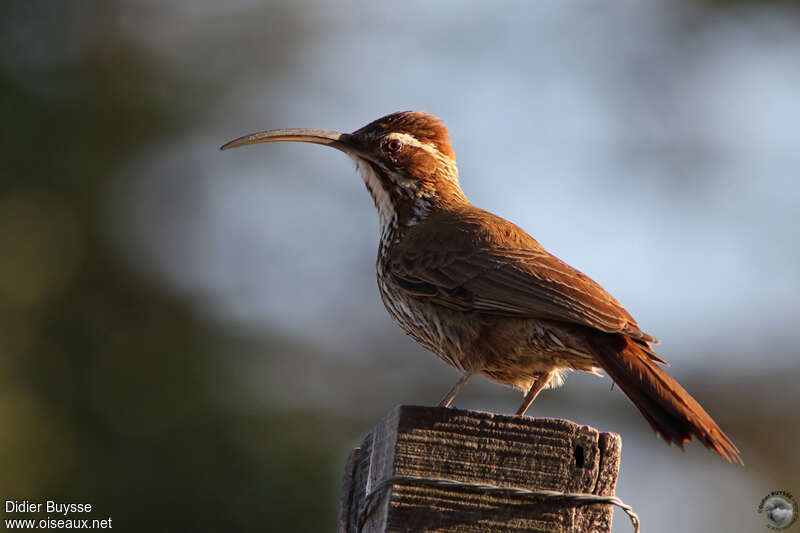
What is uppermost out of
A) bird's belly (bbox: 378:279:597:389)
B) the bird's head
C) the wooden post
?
the bird's head

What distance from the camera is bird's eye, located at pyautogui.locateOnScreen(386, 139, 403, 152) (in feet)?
18.1

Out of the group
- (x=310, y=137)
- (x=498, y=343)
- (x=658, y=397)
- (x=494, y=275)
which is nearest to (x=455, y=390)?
(x=498, y=343)

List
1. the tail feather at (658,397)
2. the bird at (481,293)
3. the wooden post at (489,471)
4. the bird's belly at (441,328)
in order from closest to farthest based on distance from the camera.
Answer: the wooden post at (489,471) < the tail feather at (658,397) < the bird at (481,293) < the bird's belly at (441,328)

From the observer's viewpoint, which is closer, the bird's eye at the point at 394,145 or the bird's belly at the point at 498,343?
the bird's belly at the point at 498,343

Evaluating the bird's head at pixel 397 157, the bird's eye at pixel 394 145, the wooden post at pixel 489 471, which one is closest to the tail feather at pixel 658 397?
the wooden post at pixel 489 471

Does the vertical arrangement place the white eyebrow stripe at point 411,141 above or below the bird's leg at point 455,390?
above

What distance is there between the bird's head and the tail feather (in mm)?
1730

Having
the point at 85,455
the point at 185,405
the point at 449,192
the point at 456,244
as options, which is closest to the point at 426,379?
the point at 185,405

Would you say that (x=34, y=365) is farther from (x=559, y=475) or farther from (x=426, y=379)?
(x=559, y=475)

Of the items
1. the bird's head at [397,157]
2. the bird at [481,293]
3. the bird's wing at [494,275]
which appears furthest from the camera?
the bird's head at [397,157]

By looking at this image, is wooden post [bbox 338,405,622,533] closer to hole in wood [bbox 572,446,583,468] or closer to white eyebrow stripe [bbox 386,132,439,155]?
hole in wood [bbox 572,446,583,468]

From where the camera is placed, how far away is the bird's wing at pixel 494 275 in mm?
4078

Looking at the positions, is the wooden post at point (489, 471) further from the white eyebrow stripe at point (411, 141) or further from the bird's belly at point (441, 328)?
the white eyebrow stripe at point (411, 141)

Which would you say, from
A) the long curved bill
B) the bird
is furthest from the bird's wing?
the long curved bill
